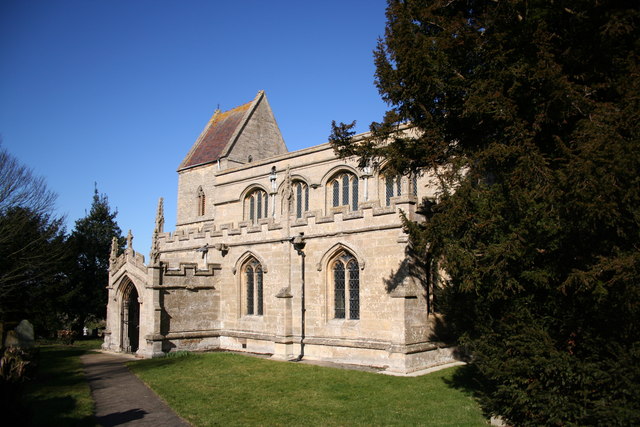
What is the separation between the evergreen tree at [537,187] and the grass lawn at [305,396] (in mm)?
1367

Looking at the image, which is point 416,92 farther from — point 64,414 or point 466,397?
point 64,414

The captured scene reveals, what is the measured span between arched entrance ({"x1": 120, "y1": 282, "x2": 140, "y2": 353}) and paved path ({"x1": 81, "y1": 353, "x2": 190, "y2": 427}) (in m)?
3.67

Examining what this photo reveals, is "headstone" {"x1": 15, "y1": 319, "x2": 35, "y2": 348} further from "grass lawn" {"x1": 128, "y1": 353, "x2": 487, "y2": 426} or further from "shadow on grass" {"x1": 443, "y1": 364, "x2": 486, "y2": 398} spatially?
"shadow on grass" {"x1": 443, "y1": 364, "x2": 486, "y2": 398}

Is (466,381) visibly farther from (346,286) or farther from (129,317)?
(129,317)

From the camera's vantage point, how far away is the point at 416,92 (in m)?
9.94

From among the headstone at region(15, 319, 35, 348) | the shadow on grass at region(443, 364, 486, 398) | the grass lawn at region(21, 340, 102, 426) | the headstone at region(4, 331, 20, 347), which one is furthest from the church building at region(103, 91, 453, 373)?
the headstone at region(4, 331, 20, 347)

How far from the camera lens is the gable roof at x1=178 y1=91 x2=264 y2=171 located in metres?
29.3

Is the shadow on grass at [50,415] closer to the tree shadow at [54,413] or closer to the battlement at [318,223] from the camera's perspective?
the tree shadow at [54,413]

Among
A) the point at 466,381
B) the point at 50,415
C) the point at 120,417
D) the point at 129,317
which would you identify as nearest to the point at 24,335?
the point at 50,415

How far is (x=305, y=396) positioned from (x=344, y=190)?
40.6ft

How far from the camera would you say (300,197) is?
23.8 metres

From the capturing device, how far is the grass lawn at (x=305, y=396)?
30.5 feet

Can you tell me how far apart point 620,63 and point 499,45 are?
2.03m

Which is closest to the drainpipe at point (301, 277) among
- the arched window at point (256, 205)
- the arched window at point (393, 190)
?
the arched window at point (393, 190)
